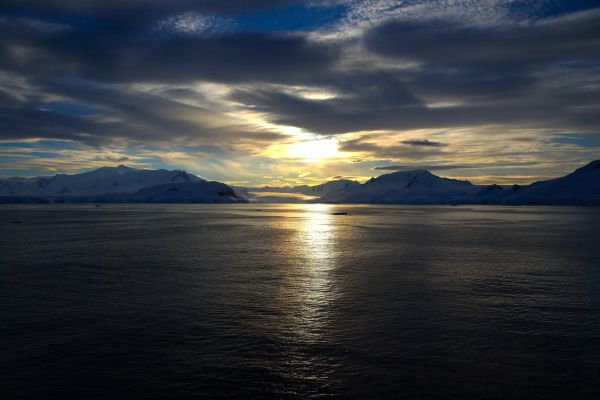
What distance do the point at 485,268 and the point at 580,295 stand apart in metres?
10.1

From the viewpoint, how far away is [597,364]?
14.7 m

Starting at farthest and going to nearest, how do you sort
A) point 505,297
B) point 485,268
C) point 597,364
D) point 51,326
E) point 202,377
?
point 485,268 → point 505,297 → point 51,326 → point 597,364 → point 202,377

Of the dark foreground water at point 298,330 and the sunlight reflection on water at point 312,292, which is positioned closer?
the dark foreground water at point 298,330

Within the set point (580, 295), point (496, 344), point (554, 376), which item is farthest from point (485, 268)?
point (554, 376)

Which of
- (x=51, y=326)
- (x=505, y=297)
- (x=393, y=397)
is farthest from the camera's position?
(x=505, y=297)

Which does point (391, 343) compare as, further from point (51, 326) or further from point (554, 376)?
point (51, 326)

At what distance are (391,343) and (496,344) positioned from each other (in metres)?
4.22

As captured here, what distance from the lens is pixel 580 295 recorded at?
2478 cm

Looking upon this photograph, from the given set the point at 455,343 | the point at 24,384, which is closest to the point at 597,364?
the point at 455,343

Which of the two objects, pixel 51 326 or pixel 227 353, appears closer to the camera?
pixel 227 353

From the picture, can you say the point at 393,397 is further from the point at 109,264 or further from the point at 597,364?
the point at 109,264

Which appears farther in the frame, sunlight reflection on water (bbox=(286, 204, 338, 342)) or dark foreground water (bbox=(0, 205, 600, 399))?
sunlight reflection on water (bbox=(286, 204, 338, 342))

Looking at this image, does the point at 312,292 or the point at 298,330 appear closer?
the point at 298,330

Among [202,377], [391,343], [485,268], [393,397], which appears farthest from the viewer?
[485,268]
